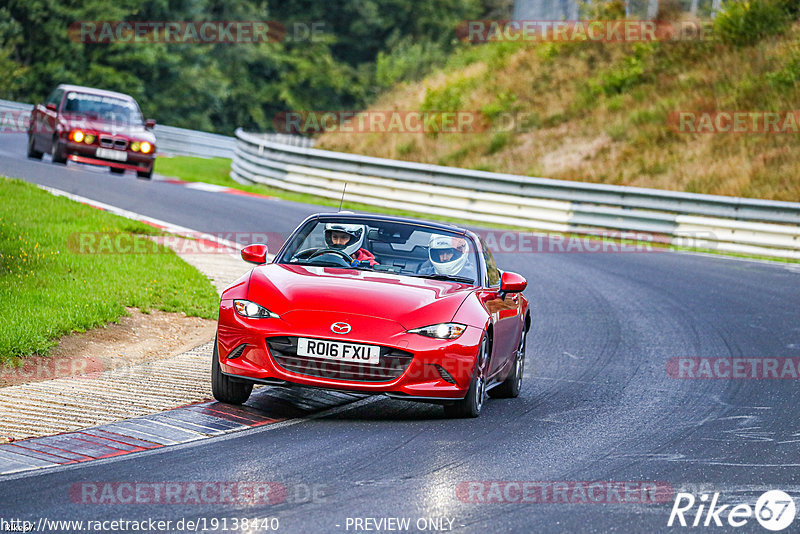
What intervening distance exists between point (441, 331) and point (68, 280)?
17.9 ft

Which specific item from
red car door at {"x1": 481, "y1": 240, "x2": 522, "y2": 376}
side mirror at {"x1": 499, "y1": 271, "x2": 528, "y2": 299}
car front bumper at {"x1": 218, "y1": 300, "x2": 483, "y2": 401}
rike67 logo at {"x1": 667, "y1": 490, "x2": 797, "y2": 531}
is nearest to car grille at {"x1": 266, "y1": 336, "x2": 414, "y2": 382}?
car front bumper at {"x1": 218, "y1": 300, "x2": 483, "y2": 401}

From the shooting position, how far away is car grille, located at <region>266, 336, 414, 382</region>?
24.7ft

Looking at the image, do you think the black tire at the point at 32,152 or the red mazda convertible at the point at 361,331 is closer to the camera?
the red mazda convertible at the point at 361,331

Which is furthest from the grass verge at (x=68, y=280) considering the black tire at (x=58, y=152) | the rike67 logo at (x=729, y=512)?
the black tire at (x=58, y=152)

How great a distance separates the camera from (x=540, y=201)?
82.1ft

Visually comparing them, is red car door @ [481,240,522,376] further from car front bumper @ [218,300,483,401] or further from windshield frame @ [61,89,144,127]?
windshield frame @ [61,89,144,127]

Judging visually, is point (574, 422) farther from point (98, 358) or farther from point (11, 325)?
point (11, 325)

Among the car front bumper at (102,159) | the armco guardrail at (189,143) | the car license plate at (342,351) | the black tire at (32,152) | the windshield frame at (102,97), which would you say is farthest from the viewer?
the armco guardrail at (189,143)

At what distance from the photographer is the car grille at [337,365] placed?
24.7 feet

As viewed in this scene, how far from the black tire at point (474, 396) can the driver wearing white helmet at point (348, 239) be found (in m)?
1.24

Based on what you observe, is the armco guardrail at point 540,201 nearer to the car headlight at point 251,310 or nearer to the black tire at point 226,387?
the black tire at point 226,387

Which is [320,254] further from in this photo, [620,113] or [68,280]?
[620,113]

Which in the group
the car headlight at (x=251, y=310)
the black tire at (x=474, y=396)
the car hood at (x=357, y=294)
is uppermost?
the car hood at (x=357, y=294)

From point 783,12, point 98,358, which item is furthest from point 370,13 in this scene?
point 98,358
